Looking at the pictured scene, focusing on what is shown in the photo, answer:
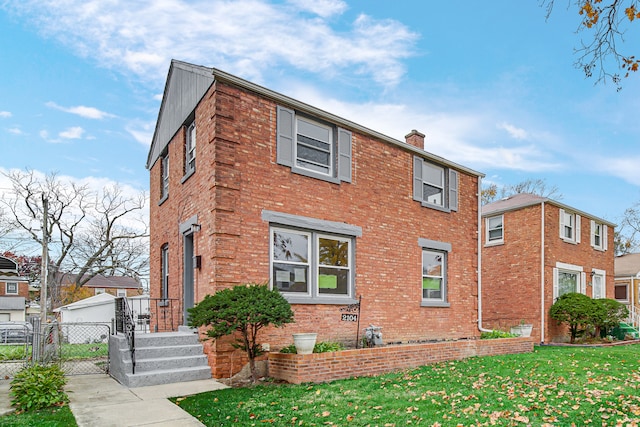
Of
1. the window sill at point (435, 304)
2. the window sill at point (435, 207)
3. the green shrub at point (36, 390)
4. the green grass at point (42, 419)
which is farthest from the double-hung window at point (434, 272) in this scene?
the green grass at point (42, 419)

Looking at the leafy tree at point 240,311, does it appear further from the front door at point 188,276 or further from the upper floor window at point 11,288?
the upper floor window at point 11,288

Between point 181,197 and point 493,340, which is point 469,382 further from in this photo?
point 181,197

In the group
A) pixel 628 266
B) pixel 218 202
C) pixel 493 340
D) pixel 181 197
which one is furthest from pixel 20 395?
pixel 628 266

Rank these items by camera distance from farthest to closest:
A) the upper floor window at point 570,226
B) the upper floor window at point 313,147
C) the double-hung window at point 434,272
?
the upper floor window at point 570,226 → the double-hung window at point 434,272 → the upper floor window at point 313,147

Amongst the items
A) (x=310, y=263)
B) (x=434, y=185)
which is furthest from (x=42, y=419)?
(x=434, y=185)

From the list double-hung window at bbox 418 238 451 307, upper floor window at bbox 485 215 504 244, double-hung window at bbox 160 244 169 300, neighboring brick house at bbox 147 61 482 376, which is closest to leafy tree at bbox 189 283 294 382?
neighboring brick house at bbox 147 61 482 376

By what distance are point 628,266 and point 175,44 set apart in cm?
2928

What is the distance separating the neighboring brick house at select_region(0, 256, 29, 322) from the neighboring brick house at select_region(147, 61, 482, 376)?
35.7 metres

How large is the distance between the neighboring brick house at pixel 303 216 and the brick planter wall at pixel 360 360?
1.08m

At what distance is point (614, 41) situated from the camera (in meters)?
5.23

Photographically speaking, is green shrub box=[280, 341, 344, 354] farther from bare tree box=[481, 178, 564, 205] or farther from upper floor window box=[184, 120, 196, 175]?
bare tree box=[481, 178, 564, 205]

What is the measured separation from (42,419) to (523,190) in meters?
36.0

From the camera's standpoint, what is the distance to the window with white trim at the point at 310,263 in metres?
10.1

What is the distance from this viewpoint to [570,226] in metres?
20.1
